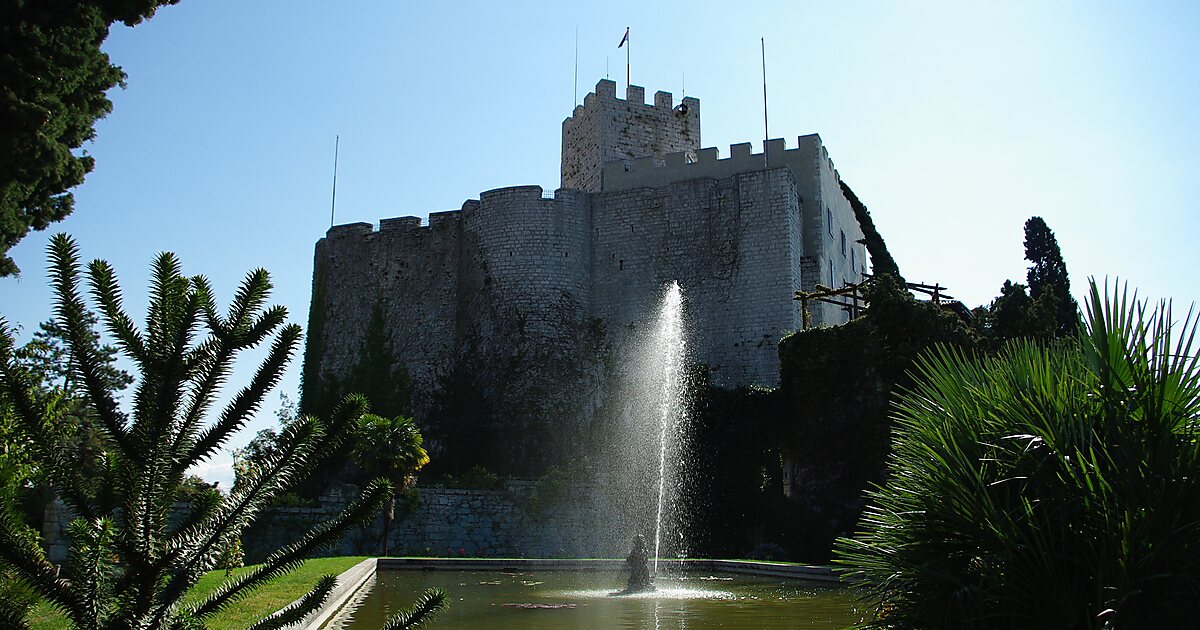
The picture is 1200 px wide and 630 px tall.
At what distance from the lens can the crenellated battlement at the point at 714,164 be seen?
34719mm

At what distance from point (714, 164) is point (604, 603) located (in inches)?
956

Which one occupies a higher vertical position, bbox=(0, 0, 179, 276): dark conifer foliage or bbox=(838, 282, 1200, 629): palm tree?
bbox=(0, 0, 179, 276): dark conifer foliage

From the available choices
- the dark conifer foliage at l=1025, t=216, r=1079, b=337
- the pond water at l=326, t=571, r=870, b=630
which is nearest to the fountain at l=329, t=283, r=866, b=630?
the pond water at l=326, t=571, r=870, b=630

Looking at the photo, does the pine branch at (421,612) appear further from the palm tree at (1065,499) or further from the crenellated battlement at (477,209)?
the crenellated battlement at (477,209)

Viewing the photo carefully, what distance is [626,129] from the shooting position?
4050 cm

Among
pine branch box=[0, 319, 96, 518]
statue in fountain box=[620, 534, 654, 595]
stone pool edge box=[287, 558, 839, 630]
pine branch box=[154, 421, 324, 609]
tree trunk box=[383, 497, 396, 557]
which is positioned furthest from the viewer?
tree trunk box=[383, 497, 396, 557]

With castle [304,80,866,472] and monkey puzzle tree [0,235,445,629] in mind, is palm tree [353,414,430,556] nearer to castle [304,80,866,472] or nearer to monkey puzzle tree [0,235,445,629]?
castle [304,80,866,472]

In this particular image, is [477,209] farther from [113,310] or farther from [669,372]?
[113,310]

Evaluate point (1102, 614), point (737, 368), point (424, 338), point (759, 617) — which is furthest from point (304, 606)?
point (424, 338)

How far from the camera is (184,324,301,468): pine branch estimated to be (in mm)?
3844

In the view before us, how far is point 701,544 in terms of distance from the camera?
85.3ft

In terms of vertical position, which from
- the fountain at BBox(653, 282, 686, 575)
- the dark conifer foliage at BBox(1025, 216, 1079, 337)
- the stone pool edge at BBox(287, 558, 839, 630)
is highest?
the dark conifer foliage at BBox(1025, 216, 1079, 337)

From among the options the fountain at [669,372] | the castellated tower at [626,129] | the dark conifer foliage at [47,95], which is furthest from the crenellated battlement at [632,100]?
the dark conifer foliage at [47,95]

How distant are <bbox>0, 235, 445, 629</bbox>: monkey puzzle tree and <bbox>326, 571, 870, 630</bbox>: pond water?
6.14 meters
